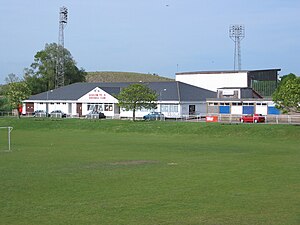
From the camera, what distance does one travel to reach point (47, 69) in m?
110

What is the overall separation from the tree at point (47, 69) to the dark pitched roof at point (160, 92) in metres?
19.3

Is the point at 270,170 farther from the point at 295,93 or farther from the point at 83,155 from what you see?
the point at 295,93

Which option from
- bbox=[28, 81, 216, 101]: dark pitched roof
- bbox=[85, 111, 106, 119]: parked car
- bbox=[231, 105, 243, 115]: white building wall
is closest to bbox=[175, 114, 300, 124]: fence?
bbox=[231, 105, 243, 115]: white building wall

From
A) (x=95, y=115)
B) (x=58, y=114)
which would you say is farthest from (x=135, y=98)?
(x=58, y=114)

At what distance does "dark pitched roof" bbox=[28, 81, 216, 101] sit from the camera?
75562 millimetres

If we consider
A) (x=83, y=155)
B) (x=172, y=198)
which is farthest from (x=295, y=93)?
(x=172, y=198)

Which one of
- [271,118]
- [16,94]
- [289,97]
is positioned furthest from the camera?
[16,94]

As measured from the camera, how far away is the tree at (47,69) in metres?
108

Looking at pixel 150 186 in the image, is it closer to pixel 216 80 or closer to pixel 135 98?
pixel 135 98

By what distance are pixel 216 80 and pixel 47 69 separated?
129 ft

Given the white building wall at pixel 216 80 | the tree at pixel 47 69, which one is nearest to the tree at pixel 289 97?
the white building wall at pixel 216 80

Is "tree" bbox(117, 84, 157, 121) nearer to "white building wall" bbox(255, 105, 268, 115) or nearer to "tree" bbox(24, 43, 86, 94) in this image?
"white building wall" bbox(255, 105, 268, 115)

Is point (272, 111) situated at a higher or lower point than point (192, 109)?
lower

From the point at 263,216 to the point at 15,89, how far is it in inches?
2664
